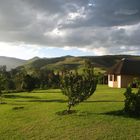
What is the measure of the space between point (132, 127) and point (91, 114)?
436 centimetres

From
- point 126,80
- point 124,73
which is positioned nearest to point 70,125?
point 124,73

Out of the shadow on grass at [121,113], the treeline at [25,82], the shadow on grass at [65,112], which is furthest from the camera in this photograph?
the treeline at [25,82]

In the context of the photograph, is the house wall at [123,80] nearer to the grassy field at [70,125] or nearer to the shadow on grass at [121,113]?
the grassy field at [70,125]

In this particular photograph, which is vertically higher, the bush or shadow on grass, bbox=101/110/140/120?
the bush

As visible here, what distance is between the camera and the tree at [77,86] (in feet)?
76.4

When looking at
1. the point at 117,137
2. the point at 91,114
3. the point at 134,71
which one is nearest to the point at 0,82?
the point at 91,114

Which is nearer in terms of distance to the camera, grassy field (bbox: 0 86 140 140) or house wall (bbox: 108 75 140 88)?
grassy field (bbox: 0 86 140 140)

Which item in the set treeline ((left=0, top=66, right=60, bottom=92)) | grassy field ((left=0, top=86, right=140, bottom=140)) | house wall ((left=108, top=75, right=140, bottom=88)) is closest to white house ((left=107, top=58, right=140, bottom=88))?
house wall ((left=108, top=75, right=140, bottom=88))

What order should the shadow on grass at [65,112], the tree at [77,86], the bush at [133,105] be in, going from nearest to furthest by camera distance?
the bush at [133,105]
the shadow on grass at [65,112]
the tree at [77,86]

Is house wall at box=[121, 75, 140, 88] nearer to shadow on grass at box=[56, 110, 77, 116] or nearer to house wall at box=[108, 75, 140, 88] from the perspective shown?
house wall at box=[108, 75, 140, 88]

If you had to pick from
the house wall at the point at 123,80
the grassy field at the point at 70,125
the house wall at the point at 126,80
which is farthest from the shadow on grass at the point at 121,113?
the house wall at the point at 126,80

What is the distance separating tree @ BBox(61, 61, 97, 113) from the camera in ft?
76.4

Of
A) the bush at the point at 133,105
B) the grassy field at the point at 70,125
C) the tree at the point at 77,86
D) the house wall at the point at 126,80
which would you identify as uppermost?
the house wall at the point at 126,80

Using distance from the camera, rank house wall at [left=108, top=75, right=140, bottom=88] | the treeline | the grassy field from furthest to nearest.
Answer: house wall at [left=108, top=75, right=140, bottom=88], the treeline, the grassy field
